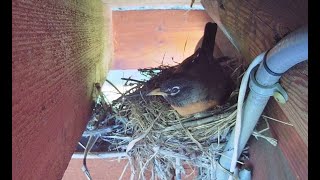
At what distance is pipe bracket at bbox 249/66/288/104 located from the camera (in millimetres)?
732

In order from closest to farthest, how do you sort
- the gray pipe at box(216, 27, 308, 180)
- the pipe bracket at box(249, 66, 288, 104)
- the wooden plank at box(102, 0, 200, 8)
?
1. the gray pipe at box(216, 27, 308, 180)
2. the pipe bracket at box(249, 66, 288, 104)
3. the wooden plank at box(102, 0, 200, 8)

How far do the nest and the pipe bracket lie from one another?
1.43ft

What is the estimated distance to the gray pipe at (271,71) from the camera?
1.77 ft

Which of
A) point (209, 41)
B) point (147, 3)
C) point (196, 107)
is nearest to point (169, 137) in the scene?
point (196, 107)

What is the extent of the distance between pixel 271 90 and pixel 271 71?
9 centimetres

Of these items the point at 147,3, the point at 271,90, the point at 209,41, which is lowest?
the point at 271,90

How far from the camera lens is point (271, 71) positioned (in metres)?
0.68

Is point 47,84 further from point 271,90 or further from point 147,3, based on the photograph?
point 147,3

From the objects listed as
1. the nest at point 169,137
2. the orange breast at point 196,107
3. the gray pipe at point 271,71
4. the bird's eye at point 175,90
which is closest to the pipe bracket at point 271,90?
the gray pipe at point 271,71

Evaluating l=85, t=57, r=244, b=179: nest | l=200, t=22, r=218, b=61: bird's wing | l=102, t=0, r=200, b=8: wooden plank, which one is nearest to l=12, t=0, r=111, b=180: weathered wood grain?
l=85, t=57, r=244, b=179: nest

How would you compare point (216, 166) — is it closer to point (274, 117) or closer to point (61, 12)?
point (274, 117)

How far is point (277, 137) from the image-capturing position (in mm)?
930

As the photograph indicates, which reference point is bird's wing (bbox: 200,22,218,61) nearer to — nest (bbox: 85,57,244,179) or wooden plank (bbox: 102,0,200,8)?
nest (bbox: 85,57,244,179)

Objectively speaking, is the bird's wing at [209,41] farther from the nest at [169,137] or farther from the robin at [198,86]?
the nest at [169,137]
